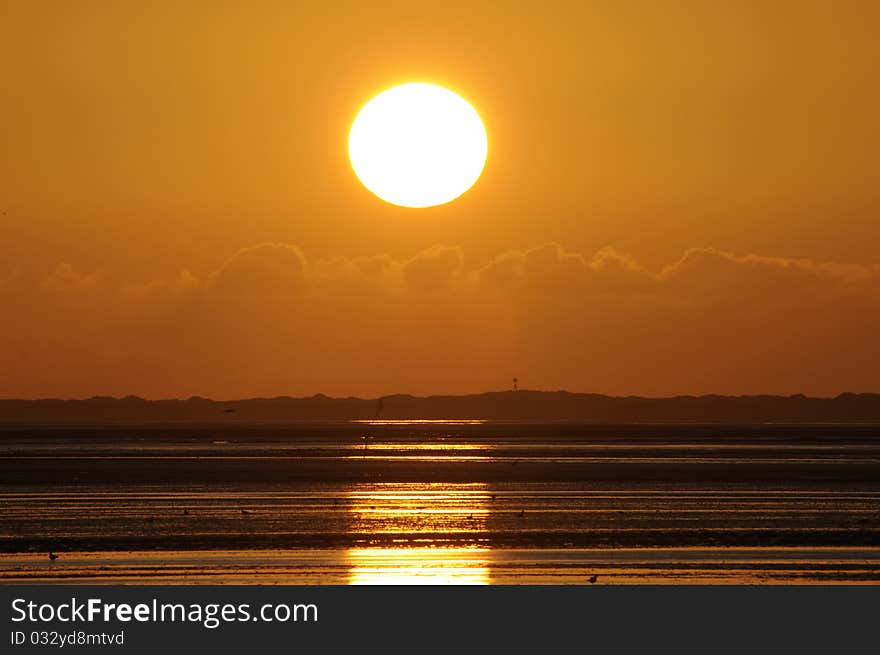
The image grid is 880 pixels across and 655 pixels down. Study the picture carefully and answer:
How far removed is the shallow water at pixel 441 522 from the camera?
37.4 meters

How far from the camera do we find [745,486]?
232ft

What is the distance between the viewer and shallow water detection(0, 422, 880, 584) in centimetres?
3741

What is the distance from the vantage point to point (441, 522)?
50.1 m

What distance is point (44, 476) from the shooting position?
8006 cm

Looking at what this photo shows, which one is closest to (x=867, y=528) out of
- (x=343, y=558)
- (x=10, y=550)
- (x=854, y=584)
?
(x=854, y=584)
